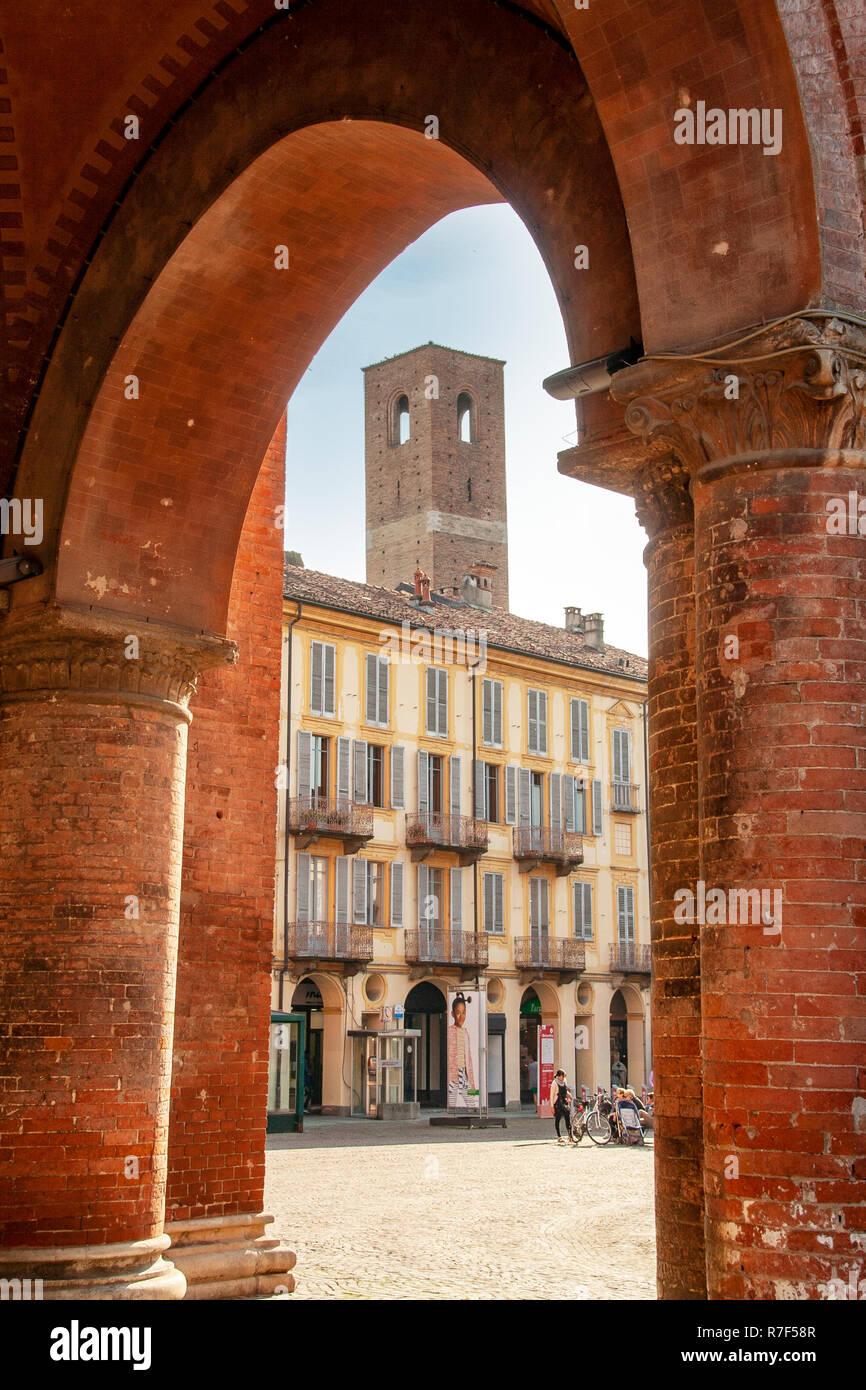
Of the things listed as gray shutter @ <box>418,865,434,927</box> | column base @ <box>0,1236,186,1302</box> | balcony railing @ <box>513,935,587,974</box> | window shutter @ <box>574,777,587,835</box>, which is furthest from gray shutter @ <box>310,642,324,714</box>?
column base @ <box>0,1236,186,1302</box>

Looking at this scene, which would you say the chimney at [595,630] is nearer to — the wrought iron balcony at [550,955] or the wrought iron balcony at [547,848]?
the wrought iron balcony at [547,848]

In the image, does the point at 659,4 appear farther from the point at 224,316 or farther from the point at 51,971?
the point at 51,971

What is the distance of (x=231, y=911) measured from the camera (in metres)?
9.14

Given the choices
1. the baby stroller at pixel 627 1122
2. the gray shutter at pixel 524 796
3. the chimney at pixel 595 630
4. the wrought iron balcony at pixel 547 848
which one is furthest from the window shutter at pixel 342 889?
the chimney at pixel 595 630

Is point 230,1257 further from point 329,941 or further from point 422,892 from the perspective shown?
point 422,892

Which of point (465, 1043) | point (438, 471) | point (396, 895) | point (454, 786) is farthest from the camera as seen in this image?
point (438, 471)

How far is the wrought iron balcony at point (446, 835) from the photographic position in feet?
112

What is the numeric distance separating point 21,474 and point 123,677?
143cm

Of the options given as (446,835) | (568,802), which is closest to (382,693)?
(446,835)

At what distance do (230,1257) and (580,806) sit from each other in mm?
30323

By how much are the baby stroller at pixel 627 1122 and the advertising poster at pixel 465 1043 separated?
452cm

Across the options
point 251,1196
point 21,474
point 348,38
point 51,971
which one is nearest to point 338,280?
point 348,38

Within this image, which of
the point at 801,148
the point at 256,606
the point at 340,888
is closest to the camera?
the point at 801,148
